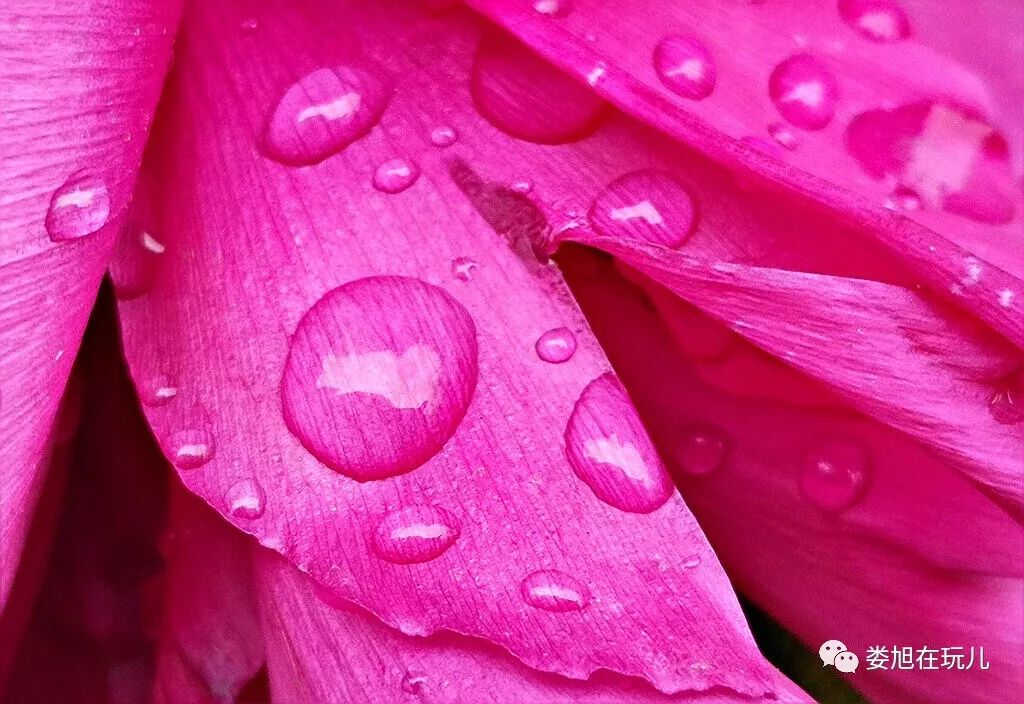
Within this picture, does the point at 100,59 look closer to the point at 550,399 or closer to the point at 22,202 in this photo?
the point at 22,202

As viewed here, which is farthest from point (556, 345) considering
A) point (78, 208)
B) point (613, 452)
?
point (78, 208)

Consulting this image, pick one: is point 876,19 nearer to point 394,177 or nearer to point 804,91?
point 804,91

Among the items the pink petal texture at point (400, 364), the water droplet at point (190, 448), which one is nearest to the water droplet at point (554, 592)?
the pink petal texture at point (400, 364)

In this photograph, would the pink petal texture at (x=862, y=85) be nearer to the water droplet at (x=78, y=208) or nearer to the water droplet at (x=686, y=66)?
the water droplet at (x=686, y=66)

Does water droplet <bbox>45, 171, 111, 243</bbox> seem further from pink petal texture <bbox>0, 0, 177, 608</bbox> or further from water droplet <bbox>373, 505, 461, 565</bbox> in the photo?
water droplet <bbox>373, 505, 461, 565</bbox>

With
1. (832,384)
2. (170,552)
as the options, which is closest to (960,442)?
(832,384)

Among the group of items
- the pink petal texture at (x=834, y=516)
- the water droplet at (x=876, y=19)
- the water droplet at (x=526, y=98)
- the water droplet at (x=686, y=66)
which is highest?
the water droplet at (x=876, y=19)

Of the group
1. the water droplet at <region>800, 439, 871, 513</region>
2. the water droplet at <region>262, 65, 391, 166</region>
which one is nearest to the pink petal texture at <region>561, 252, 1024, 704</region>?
the water droplet at <region>800, 439, 871, 513</region>

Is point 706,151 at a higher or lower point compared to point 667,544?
higher
